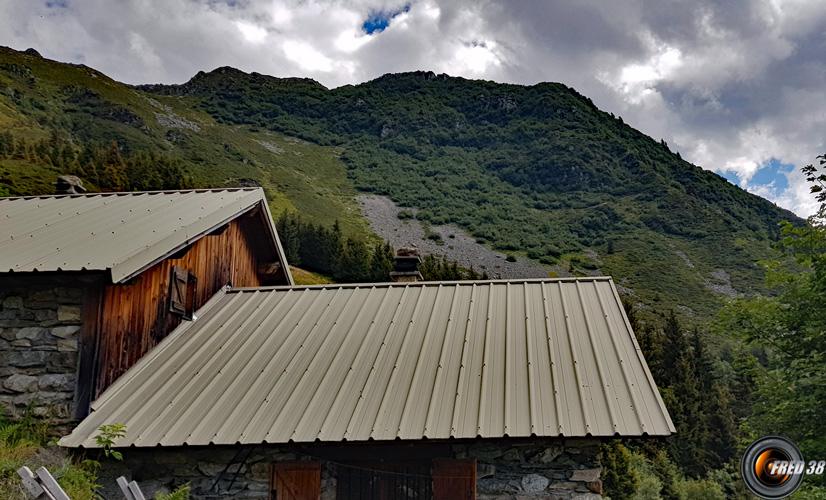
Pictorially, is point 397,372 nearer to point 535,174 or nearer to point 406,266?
point 406,266

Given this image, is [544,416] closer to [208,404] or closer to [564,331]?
[564,331]

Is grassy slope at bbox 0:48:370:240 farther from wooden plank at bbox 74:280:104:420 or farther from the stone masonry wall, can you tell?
wooden plank at bbox 74:280:104:420

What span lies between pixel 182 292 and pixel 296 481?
4307 millimetres

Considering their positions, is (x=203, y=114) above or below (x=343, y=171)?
above

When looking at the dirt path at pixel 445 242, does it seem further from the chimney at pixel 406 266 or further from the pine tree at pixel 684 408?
the chimney at pixel 406 266

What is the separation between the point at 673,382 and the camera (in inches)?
1237

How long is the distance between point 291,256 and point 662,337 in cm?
2074

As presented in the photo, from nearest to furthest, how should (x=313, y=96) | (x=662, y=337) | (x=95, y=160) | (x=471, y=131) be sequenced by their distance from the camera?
(x=662, y=337)
(x=95, y=160)
(x=471, y=131)
(x=313, y=96)

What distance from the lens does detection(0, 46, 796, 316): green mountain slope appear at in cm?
8231


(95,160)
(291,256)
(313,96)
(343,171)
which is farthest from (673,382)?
(313,96)

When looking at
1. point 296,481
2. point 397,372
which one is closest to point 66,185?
point 397,372

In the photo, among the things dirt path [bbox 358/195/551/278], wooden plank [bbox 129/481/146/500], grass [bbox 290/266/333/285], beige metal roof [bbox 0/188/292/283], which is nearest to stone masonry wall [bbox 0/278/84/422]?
beige metal roof [bbox 0/188/292/283]

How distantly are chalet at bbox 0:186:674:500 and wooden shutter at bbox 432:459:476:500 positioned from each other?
18 mm

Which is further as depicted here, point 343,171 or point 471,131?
point 471,131
